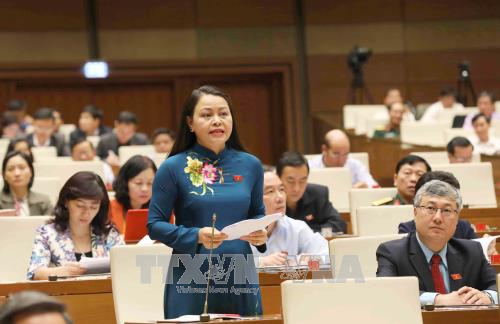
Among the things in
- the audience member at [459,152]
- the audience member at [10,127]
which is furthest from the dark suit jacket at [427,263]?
the audience member at [10,127]

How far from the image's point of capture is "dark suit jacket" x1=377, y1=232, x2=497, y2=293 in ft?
13.1

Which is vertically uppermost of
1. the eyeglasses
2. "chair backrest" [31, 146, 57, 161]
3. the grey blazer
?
"chair backrest" [31, 146, 57, 161]

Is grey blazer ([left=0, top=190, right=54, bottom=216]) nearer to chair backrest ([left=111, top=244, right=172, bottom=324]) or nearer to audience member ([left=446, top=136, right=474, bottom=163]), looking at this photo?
chair backrest ([left=111, top=244, right=172, bottom=324])

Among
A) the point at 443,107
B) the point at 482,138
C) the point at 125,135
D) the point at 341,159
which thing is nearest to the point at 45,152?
the point at 125,135

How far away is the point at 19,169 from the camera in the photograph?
22.6 ft

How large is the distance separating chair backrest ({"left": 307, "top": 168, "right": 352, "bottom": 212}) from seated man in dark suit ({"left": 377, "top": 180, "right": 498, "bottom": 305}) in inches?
154

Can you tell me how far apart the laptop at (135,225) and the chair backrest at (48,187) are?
2290mm

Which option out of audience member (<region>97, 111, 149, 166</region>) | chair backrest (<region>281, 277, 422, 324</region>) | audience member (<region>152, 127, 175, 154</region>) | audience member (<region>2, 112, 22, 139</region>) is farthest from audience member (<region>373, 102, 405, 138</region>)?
chair backrest (<region>281, 277, 422, 324</region>)

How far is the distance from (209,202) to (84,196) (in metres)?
1.52

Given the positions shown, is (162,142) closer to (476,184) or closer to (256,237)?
(476,184)

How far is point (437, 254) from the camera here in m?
4.07

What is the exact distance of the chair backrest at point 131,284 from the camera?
4477mm

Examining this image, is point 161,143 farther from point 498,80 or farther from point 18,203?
point 498,80

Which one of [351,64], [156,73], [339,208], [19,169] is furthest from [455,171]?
[156,73]
